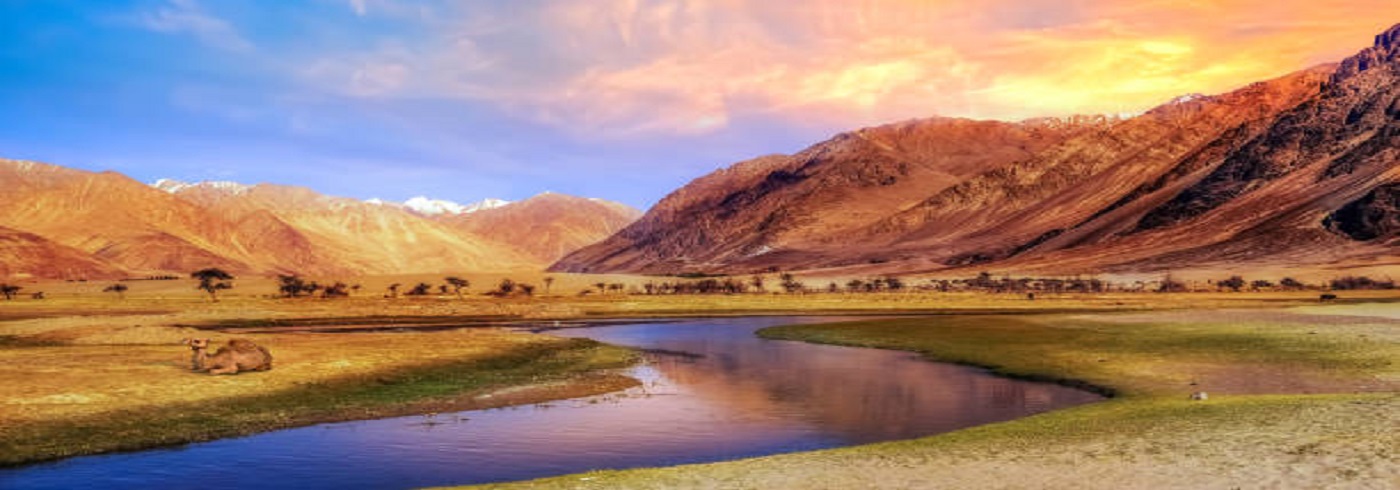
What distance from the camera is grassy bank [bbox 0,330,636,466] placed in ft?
80.4

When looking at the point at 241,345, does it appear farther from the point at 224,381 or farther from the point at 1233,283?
the point at 1233,283

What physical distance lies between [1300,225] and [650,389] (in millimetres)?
188416

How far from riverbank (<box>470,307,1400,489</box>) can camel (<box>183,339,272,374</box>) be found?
65.7 feet

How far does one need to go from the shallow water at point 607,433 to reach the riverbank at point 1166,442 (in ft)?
8.72

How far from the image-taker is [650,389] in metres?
35.7

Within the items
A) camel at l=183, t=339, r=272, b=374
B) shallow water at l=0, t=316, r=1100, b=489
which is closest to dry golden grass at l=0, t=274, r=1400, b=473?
camel at l=183, t=339, r=272, b=374

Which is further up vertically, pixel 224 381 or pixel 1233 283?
pixel 1233 283

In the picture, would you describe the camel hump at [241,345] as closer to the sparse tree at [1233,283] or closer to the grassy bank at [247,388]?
the grassy bank at [247,388]

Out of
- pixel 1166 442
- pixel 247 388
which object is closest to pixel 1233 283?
pixel 1166 442

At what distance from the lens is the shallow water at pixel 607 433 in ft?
68.0

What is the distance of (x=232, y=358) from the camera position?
34062 mm

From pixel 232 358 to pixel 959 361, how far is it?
96.2 ft

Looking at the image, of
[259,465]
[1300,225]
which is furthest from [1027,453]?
[1300,225]

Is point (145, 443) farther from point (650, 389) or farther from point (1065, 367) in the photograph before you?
point (1065, 367)
